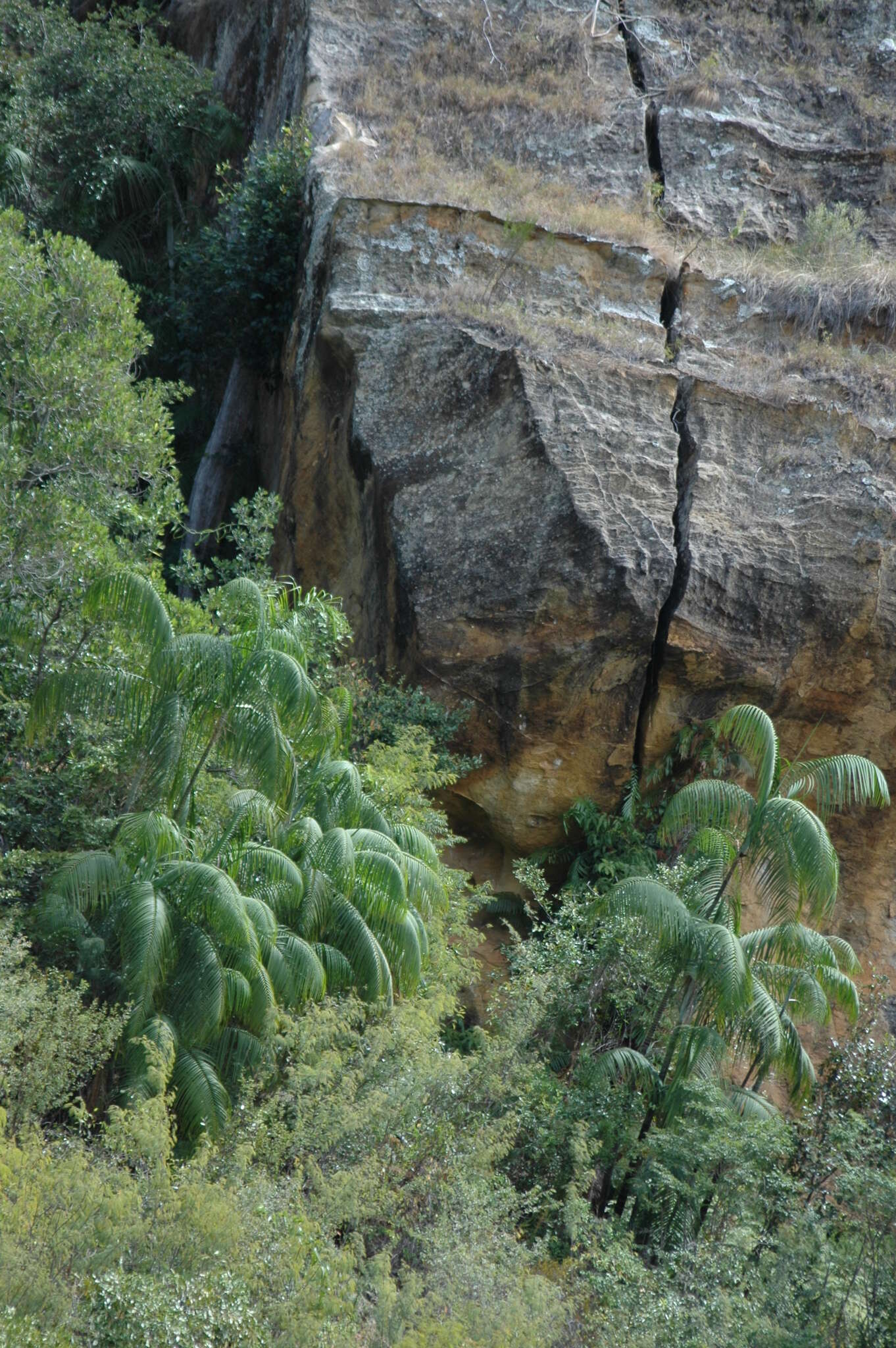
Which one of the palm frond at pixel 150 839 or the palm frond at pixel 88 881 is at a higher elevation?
the palm frond at pixel 150 839

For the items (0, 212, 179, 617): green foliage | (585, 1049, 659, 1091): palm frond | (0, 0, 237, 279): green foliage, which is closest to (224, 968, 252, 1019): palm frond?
(585, 1049, 659, 1091): palm frond

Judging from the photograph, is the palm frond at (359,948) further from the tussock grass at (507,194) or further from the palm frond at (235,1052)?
the tussock grass at (507,194)

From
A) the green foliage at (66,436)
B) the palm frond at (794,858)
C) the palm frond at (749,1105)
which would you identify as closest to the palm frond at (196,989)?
the green foliage at (66,436)

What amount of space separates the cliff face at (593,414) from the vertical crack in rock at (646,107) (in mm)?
117

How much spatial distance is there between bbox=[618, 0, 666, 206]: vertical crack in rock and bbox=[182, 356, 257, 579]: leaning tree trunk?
6.48 meters

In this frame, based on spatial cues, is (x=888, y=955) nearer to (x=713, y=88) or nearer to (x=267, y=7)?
(x=713, y=88)

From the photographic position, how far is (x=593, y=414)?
1409cm

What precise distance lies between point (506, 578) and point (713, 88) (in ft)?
35.5

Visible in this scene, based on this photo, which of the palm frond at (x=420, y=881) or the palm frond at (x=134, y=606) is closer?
the palm frond at (x=134, y=606)

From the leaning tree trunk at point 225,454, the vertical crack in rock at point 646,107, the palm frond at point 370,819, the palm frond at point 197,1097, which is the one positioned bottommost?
the palm frond at point 197,1097

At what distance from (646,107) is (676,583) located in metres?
9.85

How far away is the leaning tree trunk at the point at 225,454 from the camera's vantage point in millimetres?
18500

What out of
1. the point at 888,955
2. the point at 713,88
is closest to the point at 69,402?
the point at 888,955

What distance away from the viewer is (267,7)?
22047mm
